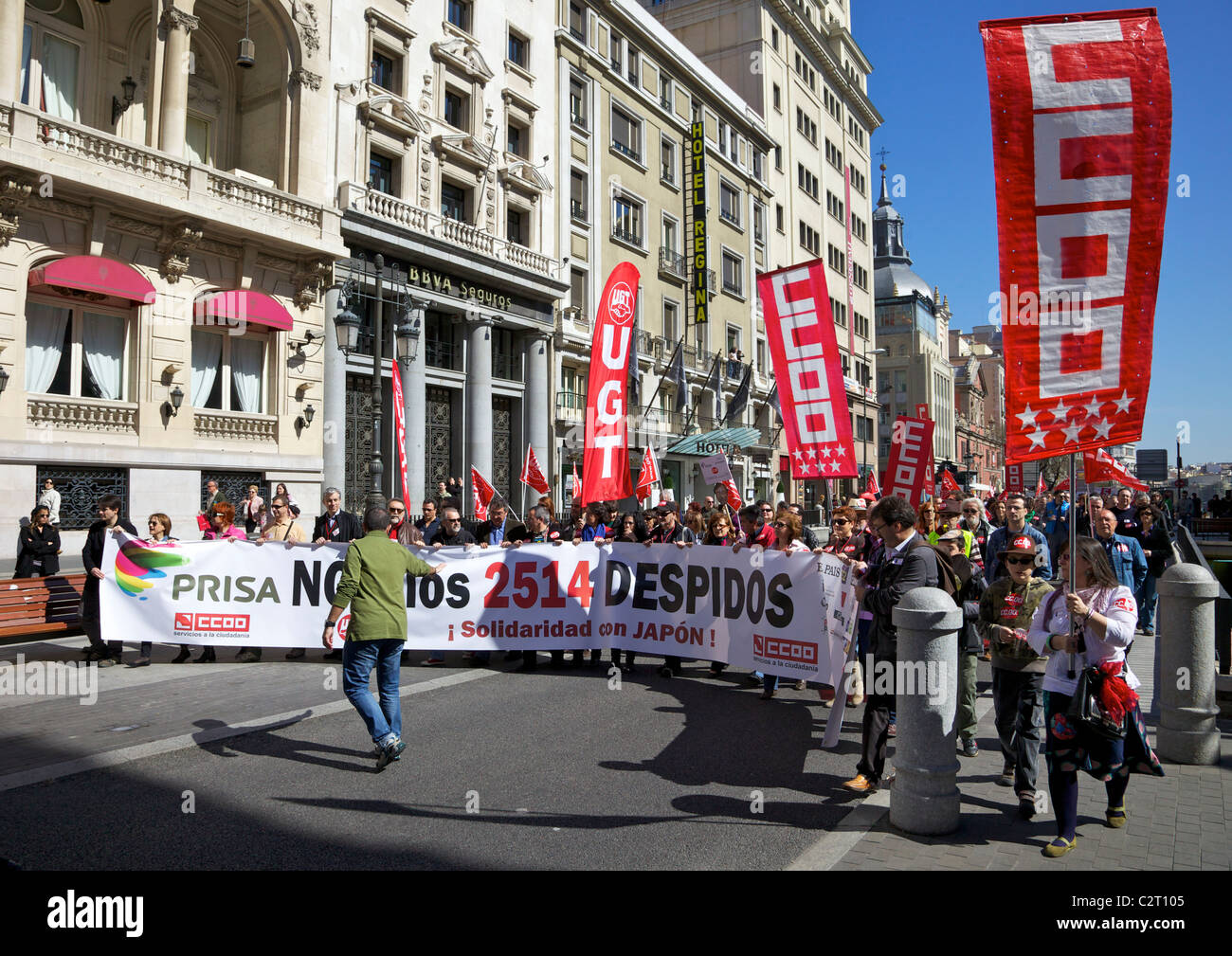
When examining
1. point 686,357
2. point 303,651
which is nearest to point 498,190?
point 686,357

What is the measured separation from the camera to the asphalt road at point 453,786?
175 inches

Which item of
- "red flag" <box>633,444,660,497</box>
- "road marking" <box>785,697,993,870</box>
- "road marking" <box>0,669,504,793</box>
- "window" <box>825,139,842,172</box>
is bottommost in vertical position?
"road marking" <box>785,697,993,870</box>

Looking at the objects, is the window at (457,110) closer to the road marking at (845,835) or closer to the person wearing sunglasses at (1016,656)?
the person wearing sunglasses at (1016,656)

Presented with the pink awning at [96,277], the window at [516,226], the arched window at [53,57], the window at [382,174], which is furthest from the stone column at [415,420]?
the arched window at [53,57]

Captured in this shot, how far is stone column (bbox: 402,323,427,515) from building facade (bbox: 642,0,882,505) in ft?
87.8

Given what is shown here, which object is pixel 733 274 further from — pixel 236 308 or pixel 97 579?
pixel 97 579

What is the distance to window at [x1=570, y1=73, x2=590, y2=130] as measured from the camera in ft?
108

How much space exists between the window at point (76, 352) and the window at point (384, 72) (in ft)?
35.7

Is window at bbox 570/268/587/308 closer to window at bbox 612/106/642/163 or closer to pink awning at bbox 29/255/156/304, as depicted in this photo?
window at bbox 612/106/642/163

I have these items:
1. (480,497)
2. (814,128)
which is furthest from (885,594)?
(814,128)

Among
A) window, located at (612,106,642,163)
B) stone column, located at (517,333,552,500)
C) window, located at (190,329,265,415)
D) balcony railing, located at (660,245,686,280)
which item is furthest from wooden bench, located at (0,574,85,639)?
balcony railing, located at (660,245,686,280)

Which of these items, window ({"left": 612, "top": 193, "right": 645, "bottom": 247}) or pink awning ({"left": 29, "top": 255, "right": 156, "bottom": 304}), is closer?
pink awning ({"left": 29, "top": 255, "right": 156, "bottom": 304})

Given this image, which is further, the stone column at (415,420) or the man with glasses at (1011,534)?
the stone column at (415,420)
